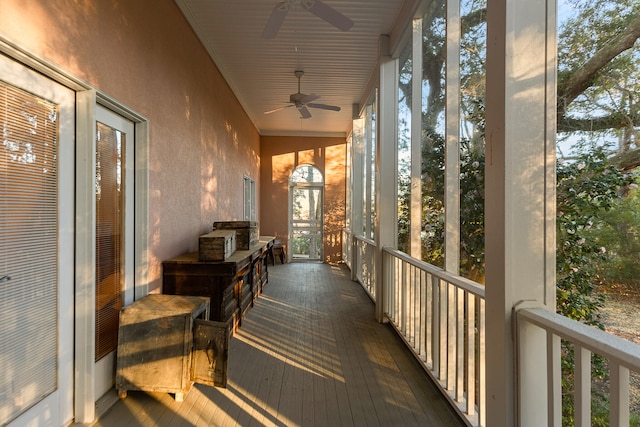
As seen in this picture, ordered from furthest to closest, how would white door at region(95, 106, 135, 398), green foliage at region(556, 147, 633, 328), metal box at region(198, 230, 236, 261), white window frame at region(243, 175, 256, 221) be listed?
white window frame at region(243, 175, 256, 221) < metal box at region(198, 230, 236, 261) < white door at region(95, 106, 135, 398) < green foliage at region(556, 147, 633, 328)

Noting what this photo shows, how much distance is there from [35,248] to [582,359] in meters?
2.34

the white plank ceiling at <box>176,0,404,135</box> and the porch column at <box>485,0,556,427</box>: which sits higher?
the white plank ceiling at <box>176,0,404,135</box>

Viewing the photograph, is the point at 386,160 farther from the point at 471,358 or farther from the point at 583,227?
the point at 583,227

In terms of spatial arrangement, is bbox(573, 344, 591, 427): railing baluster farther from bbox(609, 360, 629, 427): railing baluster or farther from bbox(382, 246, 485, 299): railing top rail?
bbox(382, 246, 485, 299): railing top rail

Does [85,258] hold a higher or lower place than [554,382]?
higher

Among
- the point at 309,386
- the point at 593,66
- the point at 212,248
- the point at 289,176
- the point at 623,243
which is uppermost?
the point at 289,176

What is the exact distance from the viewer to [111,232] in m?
2.40

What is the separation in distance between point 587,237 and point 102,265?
2584 mm

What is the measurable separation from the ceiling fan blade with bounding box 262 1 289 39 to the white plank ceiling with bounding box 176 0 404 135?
90 mm

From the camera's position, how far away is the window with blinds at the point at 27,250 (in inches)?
61.8

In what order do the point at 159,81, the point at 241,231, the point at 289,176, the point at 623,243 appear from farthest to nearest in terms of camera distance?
the point at 289,176, the point at 241,231, the point at 159,81, the point at 623,243

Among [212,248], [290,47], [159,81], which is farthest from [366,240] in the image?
[159,81]

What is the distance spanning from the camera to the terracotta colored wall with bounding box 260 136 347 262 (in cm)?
882

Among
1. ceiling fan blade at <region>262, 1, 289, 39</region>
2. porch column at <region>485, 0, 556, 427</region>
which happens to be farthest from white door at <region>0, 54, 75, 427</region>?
porch column at <region>485, 0, 556, 427</region>
